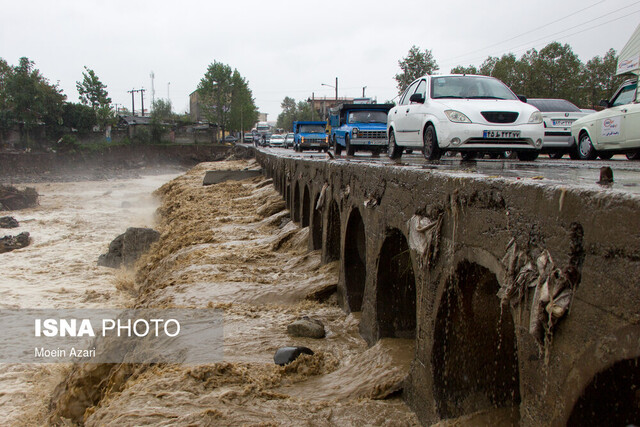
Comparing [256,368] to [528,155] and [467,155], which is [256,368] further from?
[467,155]

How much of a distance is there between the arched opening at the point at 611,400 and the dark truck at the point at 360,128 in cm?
1559

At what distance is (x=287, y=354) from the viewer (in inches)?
235

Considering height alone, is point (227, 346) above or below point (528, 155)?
below

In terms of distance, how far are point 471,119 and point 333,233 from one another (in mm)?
2860

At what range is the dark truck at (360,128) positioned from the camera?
18.2 metres

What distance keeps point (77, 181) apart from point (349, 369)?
41825 mm

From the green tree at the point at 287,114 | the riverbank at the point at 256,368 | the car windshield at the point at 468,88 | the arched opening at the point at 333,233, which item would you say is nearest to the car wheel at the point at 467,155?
the car windshield at the point at 468,88

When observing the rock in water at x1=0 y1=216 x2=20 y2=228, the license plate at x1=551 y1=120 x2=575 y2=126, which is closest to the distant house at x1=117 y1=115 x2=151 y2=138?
the rock in water at x1=0 y1=216 x2=20 y2=228

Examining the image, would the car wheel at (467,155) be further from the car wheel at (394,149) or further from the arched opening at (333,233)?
the arched opening at (333,233)

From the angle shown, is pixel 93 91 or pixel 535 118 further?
pixel 93 91

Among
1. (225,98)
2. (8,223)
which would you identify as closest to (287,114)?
(225,98)

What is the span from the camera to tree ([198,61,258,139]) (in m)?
71.2

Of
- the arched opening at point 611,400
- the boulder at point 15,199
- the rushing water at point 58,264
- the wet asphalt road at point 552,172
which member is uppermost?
the wet asphalt road at point 552,172

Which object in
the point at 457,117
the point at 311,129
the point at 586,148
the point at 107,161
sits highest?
the point at 311,129
